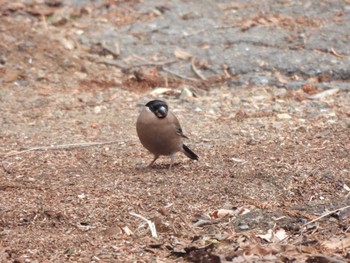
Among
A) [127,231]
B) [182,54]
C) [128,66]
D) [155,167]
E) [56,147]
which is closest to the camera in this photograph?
[127,231]

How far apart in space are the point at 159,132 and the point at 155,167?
28cm

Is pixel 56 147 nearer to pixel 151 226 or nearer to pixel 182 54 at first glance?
pixel 151 226

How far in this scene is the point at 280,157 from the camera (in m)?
6.57

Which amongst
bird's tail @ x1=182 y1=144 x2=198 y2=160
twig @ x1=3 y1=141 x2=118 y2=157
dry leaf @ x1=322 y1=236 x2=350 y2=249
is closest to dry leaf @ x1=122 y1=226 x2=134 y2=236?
dry leaf @ x1=322 y1=236 x2=350 y2=249

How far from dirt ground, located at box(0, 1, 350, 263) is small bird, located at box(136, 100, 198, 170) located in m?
0.14

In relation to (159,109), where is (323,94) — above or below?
below

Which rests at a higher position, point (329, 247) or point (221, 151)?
point (329, 247)

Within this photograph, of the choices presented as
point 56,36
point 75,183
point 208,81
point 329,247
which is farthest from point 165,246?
point 56,36

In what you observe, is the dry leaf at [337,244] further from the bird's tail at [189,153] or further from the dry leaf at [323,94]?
the dry leaf at [323,94]

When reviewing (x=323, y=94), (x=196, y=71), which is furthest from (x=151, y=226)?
(x=196, y=71)

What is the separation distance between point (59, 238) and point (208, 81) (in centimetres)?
418

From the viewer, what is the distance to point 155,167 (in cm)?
668

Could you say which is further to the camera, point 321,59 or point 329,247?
point 321,59

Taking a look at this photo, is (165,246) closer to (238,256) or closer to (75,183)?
(238,256)
